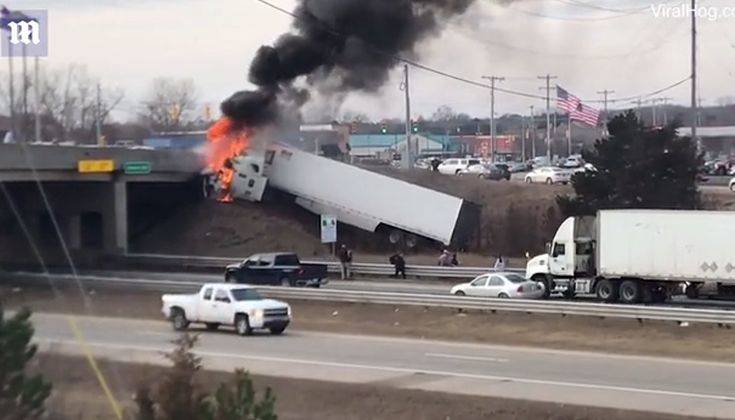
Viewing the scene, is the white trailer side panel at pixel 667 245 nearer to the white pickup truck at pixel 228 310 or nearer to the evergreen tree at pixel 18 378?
the white pickup truck at pixel 228 310

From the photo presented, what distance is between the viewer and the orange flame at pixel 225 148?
216 feet

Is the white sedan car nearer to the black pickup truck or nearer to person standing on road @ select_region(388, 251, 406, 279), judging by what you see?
the black pickup truck

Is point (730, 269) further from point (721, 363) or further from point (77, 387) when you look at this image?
point (77, 387)

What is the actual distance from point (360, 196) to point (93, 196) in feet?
46.1

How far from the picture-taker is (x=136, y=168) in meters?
63.8

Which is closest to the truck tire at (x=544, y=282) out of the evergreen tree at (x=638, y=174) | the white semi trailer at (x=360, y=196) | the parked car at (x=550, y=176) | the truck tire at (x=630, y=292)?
the truck tire at (x=630, y=292)

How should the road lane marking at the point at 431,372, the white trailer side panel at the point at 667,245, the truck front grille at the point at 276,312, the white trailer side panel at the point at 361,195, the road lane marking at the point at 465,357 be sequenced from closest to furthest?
the road lane marking at the point at 431,372, the road lane marking at the point at 465,357, the truck front grille at the point at 276,312, the white trailer side panel at the point at 667,245, the white trailer side panel at the point at 361,195

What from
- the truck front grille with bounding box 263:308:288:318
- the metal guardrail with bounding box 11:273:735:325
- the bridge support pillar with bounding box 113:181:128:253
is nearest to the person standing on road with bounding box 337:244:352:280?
the metal guardrail with bounding box 11:273:735:325

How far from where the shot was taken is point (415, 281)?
5144cm

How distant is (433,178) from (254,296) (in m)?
41.9

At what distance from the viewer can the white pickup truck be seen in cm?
3341

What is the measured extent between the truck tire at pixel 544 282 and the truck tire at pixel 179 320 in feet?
43.1

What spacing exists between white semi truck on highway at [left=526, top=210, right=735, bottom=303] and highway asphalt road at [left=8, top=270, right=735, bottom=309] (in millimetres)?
690

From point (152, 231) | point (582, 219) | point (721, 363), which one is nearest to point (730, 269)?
point (582, 219)
